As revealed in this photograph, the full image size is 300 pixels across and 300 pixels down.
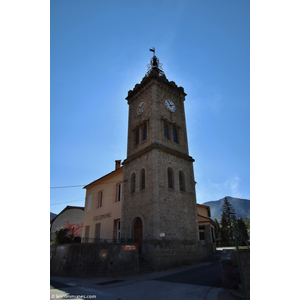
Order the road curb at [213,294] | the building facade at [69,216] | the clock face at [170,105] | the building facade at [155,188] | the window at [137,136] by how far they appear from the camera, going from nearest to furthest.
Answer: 1. the road curb at [213,294]
2. the building facade at [155,188]
3. the window at [137,136]
4. the clock face at [170,105]
5. the building facade at [69,216]

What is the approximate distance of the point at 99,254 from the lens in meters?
12.0

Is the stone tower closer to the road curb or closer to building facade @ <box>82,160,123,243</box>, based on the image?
building facade @ <box>82,160,123,243</box>

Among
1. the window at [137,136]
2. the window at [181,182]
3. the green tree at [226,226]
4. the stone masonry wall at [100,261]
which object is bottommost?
the green tree at [226,226]

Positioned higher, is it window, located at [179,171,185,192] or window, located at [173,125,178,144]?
window, located at [173,125,178,144]

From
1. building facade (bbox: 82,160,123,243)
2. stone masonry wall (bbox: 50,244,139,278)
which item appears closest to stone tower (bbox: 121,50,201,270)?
stone masonry wall (bbox: 50,244,139,278)

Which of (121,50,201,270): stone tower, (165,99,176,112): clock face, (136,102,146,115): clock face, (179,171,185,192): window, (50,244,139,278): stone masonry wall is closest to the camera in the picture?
(50,244,139,278): stone masonry wall

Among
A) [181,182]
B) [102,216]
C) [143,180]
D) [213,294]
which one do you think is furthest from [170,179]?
[213,294]

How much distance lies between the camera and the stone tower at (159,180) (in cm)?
1409

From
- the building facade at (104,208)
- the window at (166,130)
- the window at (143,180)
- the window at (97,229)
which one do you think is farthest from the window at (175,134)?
the window at (97,229)

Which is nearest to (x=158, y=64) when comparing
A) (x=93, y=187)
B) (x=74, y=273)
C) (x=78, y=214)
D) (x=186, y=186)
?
(x=186, y=186)

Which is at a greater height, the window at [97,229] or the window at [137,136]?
the window at [137,136]

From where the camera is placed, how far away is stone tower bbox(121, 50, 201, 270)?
14.1 meters

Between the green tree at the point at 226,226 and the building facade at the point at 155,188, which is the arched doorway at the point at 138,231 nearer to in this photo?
the building facade at the point at 155,188
